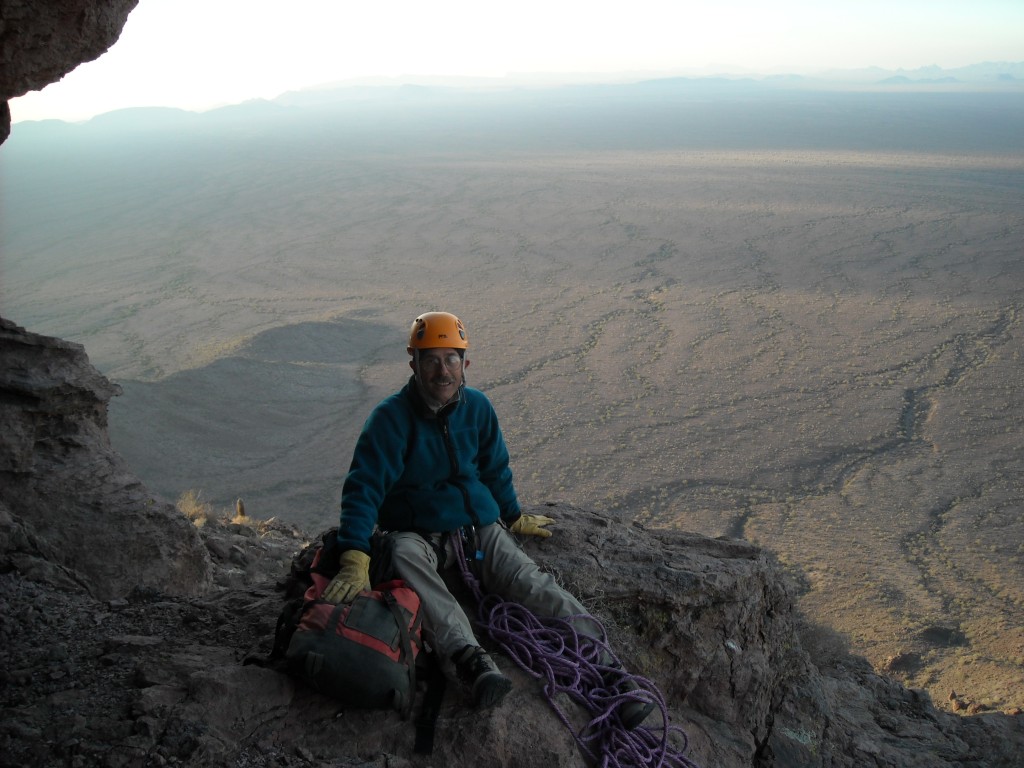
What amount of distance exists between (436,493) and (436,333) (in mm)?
607

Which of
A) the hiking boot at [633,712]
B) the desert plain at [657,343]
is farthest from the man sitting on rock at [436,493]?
the desert plain at [657,343]

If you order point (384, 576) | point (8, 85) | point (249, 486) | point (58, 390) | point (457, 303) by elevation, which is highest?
point (8, 85)

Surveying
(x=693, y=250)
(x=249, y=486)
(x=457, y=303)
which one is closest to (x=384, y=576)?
(x=249, y=486)

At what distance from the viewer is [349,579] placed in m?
2.79

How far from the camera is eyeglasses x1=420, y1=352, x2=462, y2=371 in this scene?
3100 millimetres

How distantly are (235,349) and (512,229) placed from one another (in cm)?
1355

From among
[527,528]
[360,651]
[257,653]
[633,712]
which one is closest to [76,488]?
[257,653]

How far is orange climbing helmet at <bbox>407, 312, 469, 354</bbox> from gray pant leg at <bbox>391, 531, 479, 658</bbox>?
73 centimetres

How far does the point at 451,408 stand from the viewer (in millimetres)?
3156

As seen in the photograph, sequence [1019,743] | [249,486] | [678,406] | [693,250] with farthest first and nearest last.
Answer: [693,250]
[678,406]
[249,486]
[1019,743]

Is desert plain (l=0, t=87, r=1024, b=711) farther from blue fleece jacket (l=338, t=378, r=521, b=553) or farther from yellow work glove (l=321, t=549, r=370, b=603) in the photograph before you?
yellow work glove (l=321, t=549, r=370, b=603)

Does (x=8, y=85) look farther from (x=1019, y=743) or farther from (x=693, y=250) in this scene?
(x=693, y=250)

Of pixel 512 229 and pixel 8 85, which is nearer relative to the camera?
pixel 8 85

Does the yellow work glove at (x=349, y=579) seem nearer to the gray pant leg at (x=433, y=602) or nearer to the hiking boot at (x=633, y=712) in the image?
the gray pant leg at (x=433, y=602)
